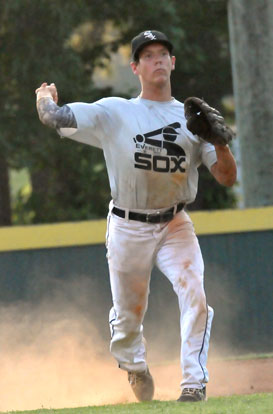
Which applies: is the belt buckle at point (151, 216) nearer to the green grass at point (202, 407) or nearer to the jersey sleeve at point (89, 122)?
the jersey sleeve at point (89, 122)

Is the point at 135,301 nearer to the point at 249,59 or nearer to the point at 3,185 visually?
the point at 249,59

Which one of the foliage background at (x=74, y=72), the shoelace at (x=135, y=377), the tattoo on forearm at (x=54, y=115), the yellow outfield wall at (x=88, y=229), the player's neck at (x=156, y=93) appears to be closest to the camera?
the tattoo on forearm at (x=54, y=115)

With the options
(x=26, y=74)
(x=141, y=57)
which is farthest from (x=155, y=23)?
(x=141, y=57)

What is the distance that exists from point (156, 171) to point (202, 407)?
1.57m

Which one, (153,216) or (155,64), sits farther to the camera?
(153,216)

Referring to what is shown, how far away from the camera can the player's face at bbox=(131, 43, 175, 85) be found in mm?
6820

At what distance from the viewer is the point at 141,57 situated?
Answer: 6.90 meters

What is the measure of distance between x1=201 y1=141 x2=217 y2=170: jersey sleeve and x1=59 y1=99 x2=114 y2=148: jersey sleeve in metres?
0.61

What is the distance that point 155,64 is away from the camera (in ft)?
22.4

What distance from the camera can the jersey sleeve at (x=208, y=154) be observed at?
6.80 meters

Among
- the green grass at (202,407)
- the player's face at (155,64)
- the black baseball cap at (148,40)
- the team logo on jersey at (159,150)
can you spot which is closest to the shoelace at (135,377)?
the green grass at (202,407)

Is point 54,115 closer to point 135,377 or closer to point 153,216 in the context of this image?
point 153,216

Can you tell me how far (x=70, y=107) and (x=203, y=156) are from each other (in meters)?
0.90

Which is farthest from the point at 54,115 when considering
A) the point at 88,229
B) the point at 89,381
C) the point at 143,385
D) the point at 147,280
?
the point at 88,229
